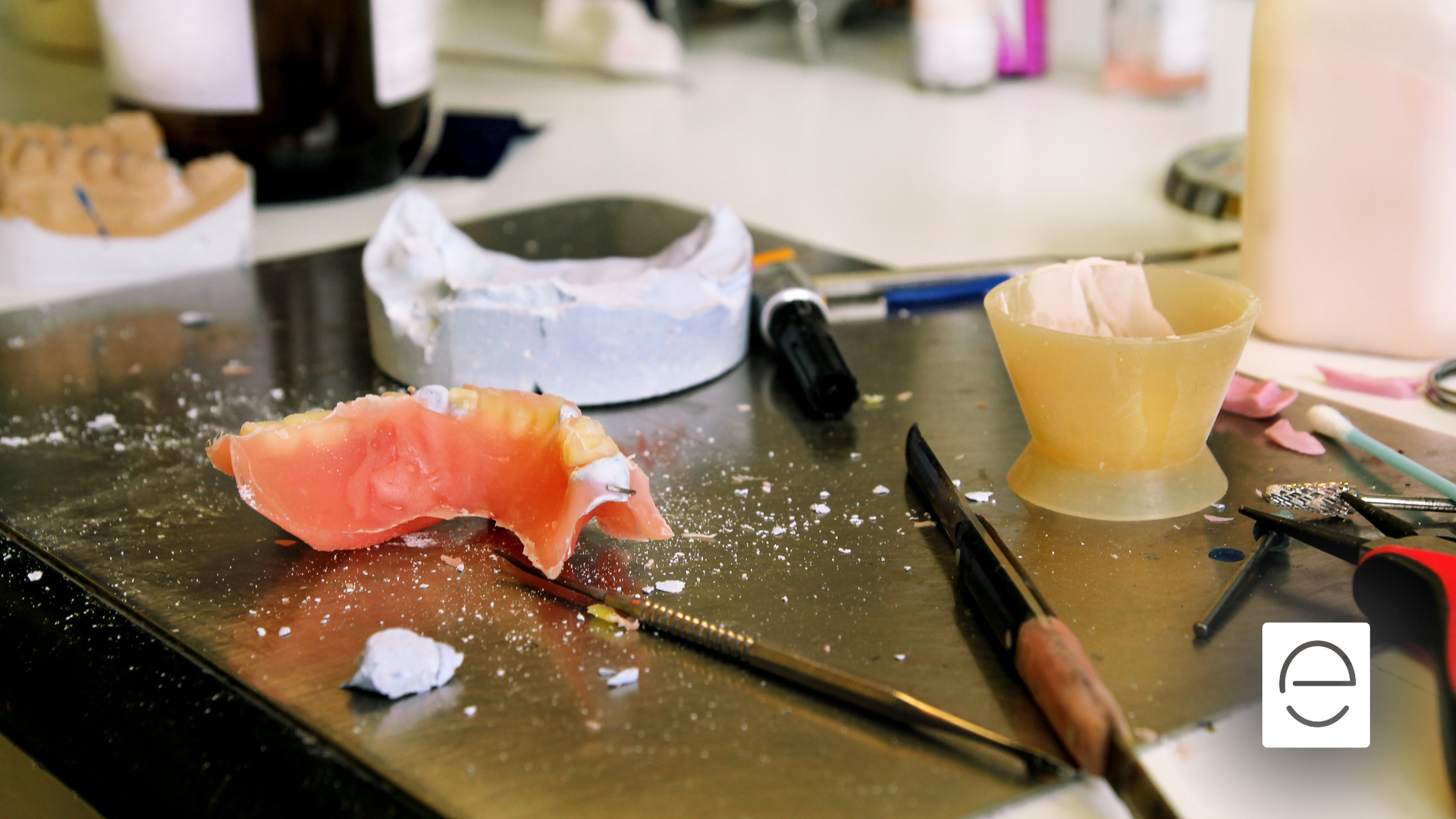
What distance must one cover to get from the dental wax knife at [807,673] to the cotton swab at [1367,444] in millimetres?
245

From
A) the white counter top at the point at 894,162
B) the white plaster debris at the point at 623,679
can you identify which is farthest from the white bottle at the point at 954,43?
the white plaster debris at the point at 623,679

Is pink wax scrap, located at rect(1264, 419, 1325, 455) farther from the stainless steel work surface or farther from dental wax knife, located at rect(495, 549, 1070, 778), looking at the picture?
dental wax knife, located at rect(495, 549, 1070, 778)

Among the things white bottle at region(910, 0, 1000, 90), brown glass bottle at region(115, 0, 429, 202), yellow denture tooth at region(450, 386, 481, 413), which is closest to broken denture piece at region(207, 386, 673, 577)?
yellow denture tooth at region(450, 386, 481, 413)

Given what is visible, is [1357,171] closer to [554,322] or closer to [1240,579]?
[1240,579]

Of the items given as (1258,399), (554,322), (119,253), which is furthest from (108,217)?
(1258,399)

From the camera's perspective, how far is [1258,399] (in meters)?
0.59

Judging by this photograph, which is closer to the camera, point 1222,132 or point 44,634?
point 44,634

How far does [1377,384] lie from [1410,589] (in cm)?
26

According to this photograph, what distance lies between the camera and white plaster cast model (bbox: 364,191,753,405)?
60cm

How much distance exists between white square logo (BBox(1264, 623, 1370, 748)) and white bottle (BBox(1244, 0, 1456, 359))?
0.29 meters

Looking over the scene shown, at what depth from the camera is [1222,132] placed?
3.87ft

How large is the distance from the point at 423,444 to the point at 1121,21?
0.97 m

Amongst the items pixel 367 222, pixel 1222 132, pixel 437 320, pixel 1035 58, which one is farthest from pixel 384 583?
pixel 1035 58

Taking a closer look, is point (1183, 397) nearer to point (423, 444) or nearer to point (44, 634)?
point (423, 444)
